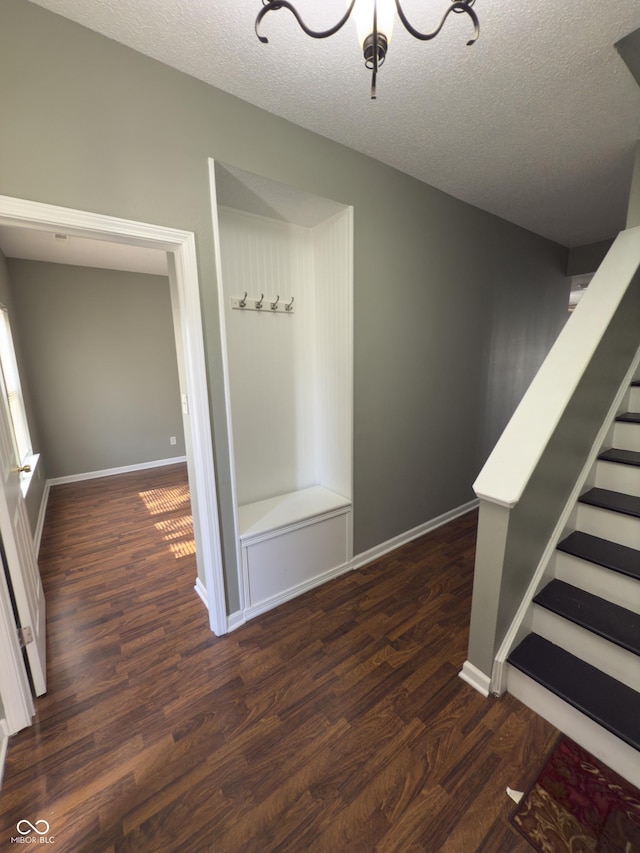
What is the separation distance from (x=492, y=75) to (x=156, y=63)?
1.50 m

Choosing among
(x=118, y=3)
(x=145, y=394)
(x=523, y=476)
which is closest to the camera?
(x=118, y=3)

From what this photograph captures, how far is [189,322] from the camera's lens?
5.40ft

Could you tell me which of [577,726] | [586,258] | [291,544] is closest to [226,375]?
[291,544]

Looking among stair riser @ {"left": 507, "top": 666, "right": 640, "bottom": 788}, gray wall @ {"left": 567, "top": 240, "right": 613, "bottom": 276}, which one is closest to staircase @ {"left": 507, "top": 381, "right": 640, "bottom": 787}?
stair riser @ {"left": 507, "top": 666, "right": 640, "bottom": 788}

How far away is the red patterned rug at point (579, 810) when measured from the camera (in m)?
1.07

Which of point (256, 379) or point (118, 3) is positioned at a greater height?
point (118, 3)

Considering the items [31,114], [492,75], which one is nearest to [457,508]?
[492,75]

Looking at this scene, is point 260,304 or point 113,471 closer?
point 260,304

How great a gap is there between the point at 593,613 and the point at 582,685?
29cm

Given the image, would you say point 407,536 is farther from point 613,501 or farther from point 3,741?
point 3,741

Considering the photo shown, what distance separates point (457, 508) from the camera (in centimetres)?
332

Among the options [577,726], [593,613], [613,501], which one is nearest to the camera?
[577,726]

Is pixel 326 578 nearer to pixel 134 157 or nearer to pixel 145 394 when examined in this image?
Result: pixel 134 157

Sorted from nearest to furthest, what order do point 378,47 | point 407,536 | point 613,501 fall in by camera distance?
point 378,47, point 613,501, point 407,536
